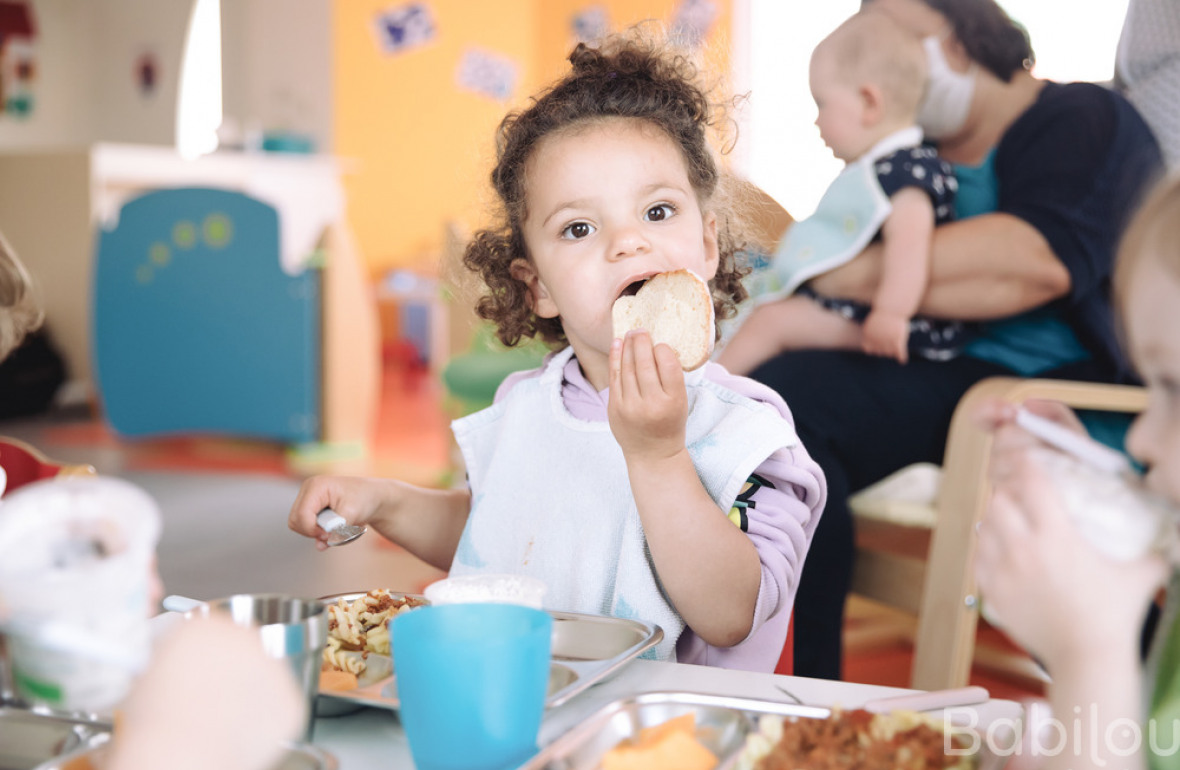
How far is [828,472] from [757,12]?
219 inches

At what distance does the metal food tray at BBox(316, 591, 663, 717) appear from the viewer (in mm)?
632

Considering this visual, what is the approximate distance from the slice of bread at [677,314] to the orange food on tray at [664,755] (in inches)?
16.9

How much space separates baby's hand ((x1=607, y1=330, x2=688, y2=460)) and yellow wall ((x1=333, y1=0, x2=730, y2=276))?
6.14 m

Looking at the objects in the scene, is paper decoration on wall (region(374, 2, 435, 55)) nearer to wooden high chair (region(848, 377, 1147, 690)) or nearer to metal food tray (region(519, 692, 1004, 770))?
wooden high chair (region(848, 377, 1147, 690))

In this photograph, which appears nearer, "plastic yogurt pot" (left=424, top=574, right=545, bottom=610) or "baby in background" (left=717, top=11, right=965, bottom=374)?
"plastic yogurt pot" (left=424, top=574, right=545, bottom=610)

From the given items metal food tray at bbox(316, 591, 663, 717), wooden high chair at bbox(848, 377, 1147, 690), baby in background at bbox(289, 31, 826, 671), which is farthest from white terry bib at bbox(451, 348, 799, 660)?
wooden high chair at bbox(848, 377, 1147, 690)

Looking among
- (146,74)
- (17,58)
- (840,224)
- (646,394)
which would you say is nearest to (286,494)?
(840,224)

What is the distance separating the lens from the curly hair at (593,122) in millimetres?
1116

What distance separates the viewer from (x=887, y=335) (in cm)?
163

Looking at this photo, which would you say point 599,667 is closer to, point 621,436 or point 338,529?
point 621,436

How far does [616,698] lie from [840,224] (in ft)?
4.13

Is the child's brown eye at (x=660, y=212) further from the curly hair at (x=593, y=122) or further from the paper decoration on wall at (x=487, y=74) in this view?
the paper decoration on wall at (x=487, y=74)

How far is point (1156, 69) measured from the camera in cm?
174

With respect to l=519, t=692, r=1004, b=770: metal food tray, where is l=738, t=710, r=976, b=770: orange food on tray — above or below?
above
